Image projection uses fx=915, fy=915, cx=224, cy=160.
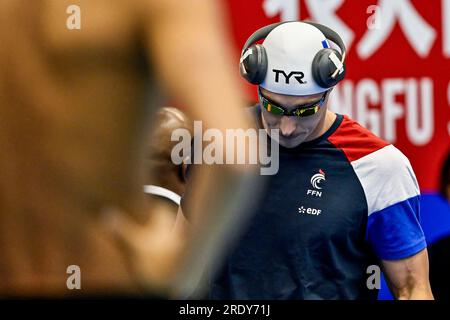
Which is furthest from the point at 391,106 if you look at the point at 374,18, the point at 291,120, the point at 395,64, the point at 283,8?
the point at 291,120

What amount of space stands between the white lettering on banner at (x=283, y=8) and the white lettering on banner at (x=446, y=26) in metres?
Answer: 0.40

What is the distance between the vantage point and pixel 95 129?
90cm

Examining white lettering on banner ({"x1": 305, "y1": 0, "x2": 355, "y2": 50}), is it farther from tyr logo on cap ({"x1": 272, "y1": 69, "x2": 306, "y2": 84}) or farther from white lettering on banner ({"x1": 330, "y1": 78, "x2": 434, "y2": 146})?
tyr logo on cap ({"x1": 272, "y1": 69, "x2": 306, "y2": 84})

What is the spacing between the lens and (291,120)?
166 cm

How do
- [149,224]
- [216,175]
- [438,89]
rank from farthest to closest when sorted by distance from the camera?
[438,89] → [149,224] → [216,175]

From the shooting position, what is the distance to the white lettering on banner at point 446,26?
254 cm

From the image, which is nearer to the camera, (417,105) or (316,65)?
(316,65)

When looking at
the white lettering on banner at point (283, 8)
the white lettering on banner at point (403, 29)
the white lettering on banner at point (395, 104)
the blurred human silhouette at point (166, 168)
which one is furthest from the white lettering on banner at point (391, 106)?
the blurred human silhouette at point (166, 168)

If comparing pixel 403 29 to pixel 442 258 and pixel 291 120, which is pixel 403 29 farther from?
pixel 291 120

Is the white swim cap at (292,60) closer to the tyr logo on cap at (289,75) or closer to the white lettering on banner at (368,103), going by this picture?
the tyr logo on cap at (289,75)

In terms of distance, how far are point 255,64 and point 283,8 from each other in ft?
3.19
